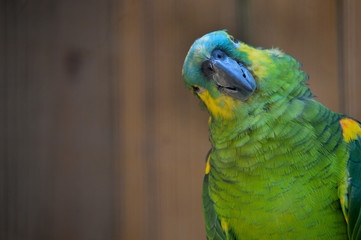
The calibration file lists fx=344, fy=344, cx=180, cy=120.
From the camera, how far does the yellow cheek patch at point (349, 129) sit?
754mm

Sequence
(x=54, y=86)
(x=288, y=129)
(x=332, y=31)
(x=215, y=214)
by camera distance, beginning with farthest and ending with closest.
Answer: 1. (x=54, y=86)
2. (x=332, y=31)
3. (x=215, y=214)
4. (x=288, y=129)

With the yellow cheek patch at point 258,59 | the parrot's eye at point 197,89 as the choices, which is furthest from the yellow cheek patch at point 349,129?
the parrot's eye at point 197,89

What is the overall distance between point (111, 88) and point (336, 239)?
80cm

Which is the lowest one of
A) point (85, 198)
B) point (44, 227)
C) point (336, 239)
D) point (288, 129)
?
point (44, 227)

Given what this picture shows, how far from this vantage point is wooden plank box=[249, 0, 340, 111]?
3.55 feet

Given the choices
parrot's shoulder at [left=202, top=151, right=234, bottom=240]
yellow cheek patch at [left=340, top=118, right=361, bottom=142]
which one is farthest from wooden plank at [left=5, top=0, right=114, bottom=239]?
yellow cheek patch at [left=340, top=118, right=361, bottom=142]

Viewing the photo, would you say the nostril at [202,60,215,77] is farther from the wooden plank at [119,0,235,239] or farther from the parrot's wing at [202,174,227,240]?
the wooden plank at [119,0,235,239]

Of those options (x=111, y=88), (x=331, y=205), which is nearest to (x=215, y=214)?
(x=331, y=205)

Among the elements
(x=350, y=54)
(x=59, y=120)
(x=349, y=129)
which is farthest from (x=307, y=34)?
(x=59, y=120)

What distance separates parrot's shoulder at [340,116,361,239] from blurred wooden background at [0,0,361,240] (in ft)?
1.63

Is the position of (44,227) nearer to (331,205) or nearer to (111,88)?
(111,88)

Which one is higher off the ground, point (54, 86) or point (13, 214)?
point (54, 86)

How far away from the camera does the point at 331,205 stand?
0.73 meters

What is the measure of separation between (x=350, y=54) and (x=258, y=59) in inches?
19.3
